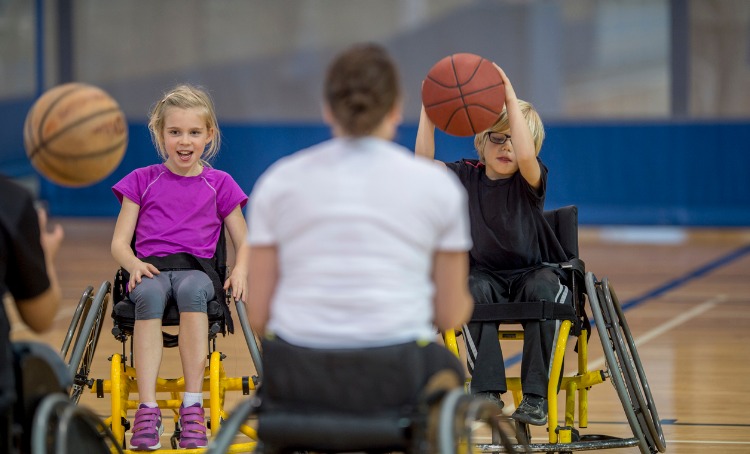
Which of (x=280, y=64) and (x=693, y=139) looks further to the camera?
(x=280, y=64)

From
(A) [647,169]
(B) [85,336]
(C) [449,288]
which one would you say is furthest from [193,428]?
(A) [647,169]

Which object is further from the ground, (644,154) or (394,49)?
(394,49)

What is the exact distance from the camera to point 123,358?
395 centimetres

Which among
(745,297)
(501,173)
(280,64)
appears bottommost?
(745,297)

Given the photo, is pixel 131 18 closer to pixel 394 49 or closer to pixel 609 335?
pixel 394 49

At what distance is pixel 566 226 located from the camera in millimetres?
4258

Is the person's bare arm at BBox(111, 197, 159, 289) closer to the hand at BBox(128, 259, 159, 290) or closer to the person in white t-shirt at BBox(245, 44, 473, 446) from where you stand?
the hand at BBox(128, 259, 159, 290)

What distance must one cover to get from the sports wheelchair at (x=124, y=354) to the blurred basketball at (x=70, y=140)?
24.5 inches

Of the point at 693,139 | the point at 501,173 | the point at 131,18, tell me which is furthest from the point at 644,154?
the point at 501,173

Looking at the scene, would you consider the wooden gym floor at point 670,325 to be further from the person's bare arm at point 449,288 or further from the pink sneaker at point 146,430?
the person's bare arm at point 449,288

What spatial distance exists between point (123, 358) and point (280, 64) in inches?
380

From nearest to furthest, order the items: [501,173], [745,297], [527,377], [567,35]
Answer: [527,377] < [501,173] < [745,297] < [567,35]

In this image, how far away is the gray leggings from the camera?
3.88 m

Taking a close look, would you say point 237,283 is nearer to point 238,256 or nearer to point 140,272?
point 238,256
